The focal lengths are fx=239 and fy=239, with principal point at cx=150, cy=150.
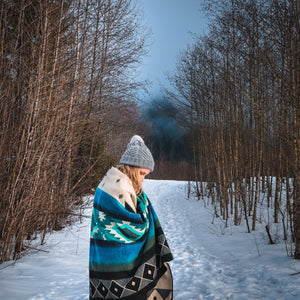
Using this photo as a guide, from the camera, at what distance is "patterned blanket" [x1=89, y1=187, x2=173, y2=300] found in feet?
5.32

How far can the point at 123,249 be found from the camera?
1.63 meters

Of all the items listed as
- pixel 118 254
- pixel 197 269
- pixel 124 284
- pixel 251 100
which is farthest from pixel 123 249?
pixel 251 100

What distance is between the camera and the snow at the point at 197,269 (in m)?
3.31

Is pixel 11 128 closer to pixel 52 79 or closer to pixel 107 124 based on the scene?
pixel 52 79

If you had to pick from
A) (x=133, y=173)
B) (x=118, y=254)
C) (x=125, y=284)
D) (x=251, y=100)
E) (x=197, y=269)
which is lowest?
(x=197, y=269)

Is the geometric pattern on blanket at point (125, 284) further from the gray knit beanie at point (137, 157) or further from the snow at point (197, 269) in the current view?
the snow at point (197, 269)

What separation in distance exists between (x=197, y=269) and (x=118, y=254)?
3.20 metres

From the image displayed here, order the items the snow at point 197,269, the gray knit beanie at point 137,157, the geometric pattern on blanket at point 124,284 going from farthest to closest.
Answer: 1. the snow at point 197,269
2. the gray knit beanie at point 137,157
3. the geometric pattern on blanket at point 124,284

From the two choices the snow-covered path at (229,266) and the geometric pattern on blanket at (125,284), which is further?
the snow-covered path at (229,266)

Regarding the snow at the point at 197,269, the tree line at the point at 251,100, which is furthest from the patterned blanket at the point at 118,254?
the tree line at the point at 251,100

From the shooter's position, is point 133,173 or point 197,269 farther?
point 197,269

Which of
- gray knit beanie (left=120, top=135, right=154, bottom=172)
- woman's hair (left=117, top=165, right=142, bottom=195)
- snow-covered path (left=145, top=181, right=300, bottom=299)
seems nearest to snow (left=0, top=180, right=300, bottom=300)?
snow-covered path (left=145, top=181, right=300, bottom=299)

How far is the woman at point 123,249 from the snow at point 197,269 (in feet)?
6.31

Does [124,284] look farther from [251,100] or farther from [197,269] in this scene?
[251,100]
